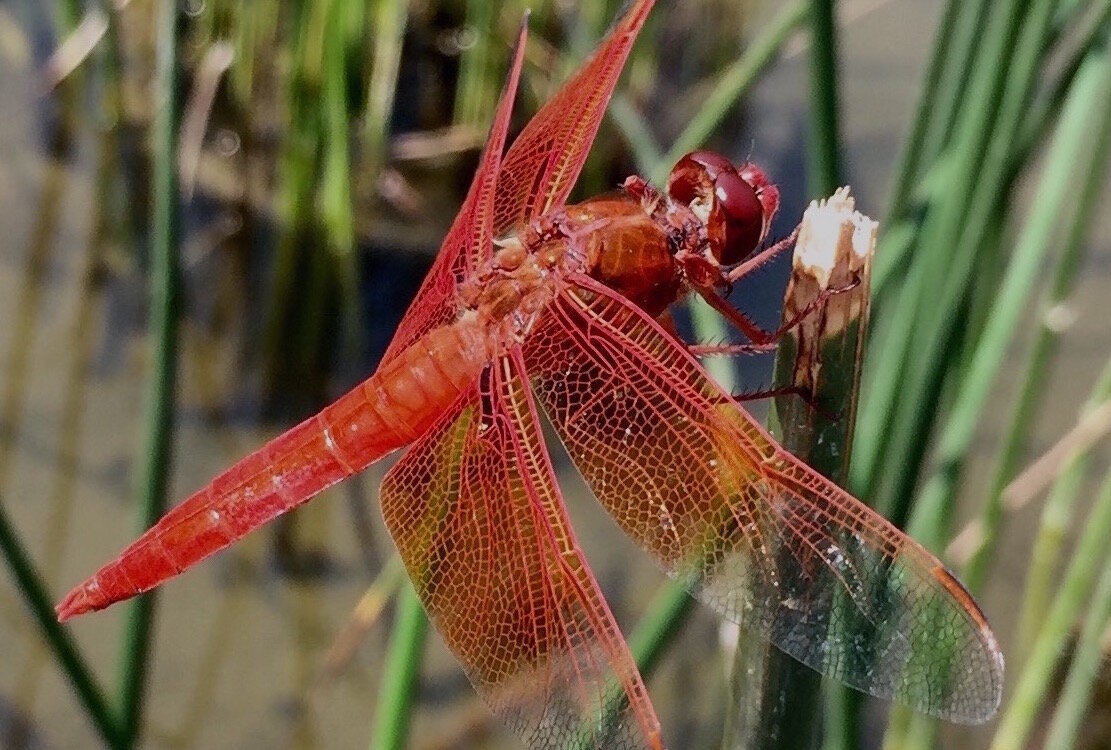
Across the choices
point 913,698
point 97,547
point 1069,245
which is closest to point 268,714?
point 97,547

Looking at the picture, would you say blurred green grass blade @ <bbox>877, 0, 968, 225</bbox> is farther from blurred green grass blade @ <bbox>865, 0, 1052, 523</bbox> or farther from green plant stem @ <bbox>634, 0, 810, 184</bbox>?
green plant stem @ <bbox>634, 0, 810, 184</bbox>

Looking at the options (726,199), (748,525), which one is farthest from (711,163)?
(748,525)

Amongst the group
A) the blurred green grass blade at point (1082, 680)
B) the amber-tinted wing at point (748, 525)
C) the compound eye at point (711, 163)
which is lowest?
the blurred green grass blade at point (1082, 680)

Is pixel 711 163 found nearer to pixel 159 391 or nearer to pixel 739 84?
pixel 739 84

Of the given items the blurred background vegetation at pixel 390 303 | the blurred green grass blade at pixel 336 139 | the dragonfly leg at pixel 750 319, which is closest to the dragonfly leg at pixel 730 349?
the dragonfly leg at pixel 750 319

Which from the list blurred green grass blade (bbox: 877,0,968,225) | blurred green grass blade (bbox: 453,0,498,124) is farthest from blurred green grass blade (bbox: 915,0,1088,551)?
blurred green grass blade (bbox: 453,0,498,124)

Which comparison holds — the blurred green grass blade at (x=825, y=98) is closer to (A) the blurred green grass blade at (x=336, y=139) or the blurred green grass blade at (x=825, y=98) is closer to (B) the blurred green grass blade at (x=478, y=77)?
(A) the blurred green grass blade at (x=336, y=139)

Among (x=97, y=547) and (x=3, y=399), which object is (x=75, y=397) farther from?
(x=97, y=547)
